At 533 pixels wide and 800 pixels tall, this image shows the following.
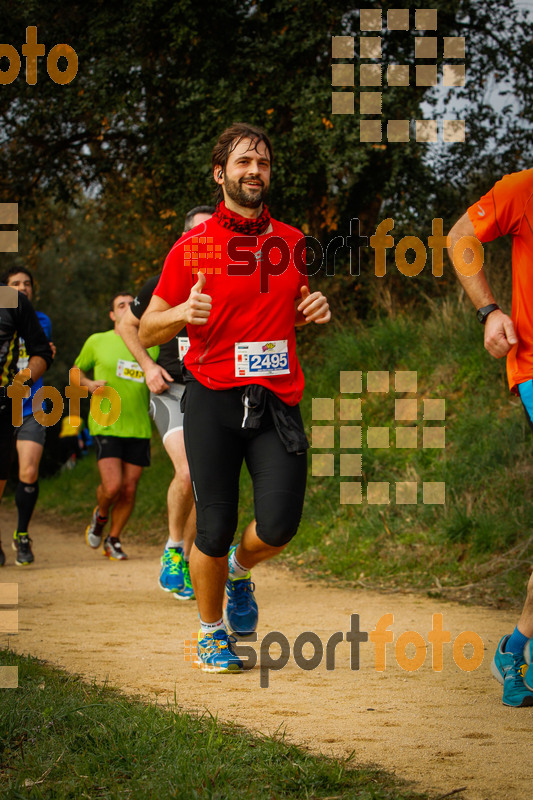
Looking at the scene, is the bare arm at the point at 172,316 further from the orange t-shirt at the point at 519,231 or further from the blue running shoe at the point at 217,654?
the blue running shoe at the point at 217,654

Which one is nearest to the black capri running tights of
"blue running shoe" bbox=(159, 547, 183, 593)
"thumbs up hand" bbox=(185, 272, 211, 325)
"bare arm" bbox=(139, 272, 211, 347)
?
"bare arm" bbox=(139, 272, 211, 347)

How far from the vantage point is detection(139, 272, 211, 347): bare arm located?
3.98 meters

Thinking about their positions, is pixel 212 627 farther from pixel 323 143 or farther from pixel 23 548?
pixel 323 143

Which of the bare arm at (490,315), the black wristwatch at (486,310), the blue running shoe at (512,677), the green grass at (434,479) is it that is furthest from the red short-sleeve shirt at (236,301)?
the green grass at (434,479)

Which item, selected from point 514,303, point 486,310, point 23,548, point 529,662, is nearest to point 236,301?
point 486,310

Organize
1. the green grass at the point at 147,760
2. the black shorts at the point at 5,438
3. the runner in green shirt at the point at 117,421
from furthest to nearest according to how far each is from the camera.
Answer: the runner in green shirt at the point at 117,421 → the black shorts at the point at 5,438 → the green grass at the point at 147,760

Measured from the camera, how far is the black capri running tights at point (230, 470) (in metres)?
4.38

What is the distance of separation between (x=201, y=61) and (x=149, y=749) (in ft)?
37.5

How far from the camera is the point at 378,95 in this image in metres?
11.7

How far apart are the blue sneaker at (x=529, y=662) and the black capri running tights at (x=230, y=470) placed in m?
1.14

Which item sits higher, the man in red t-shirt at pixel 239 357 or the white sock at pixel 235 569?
the man in red t-shirt at pixel 239 357

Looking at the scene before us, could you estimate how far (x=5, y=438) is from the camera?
6414mm

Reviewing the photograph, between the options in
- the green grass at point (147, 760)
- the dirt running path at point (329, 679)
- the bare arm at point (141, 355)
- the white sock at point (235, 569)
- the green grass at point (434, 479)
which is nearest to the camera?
the green grass at point (147, 760)

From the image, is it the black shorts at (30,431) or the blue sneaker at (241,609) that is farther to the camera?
the black shorts at (30,431)
